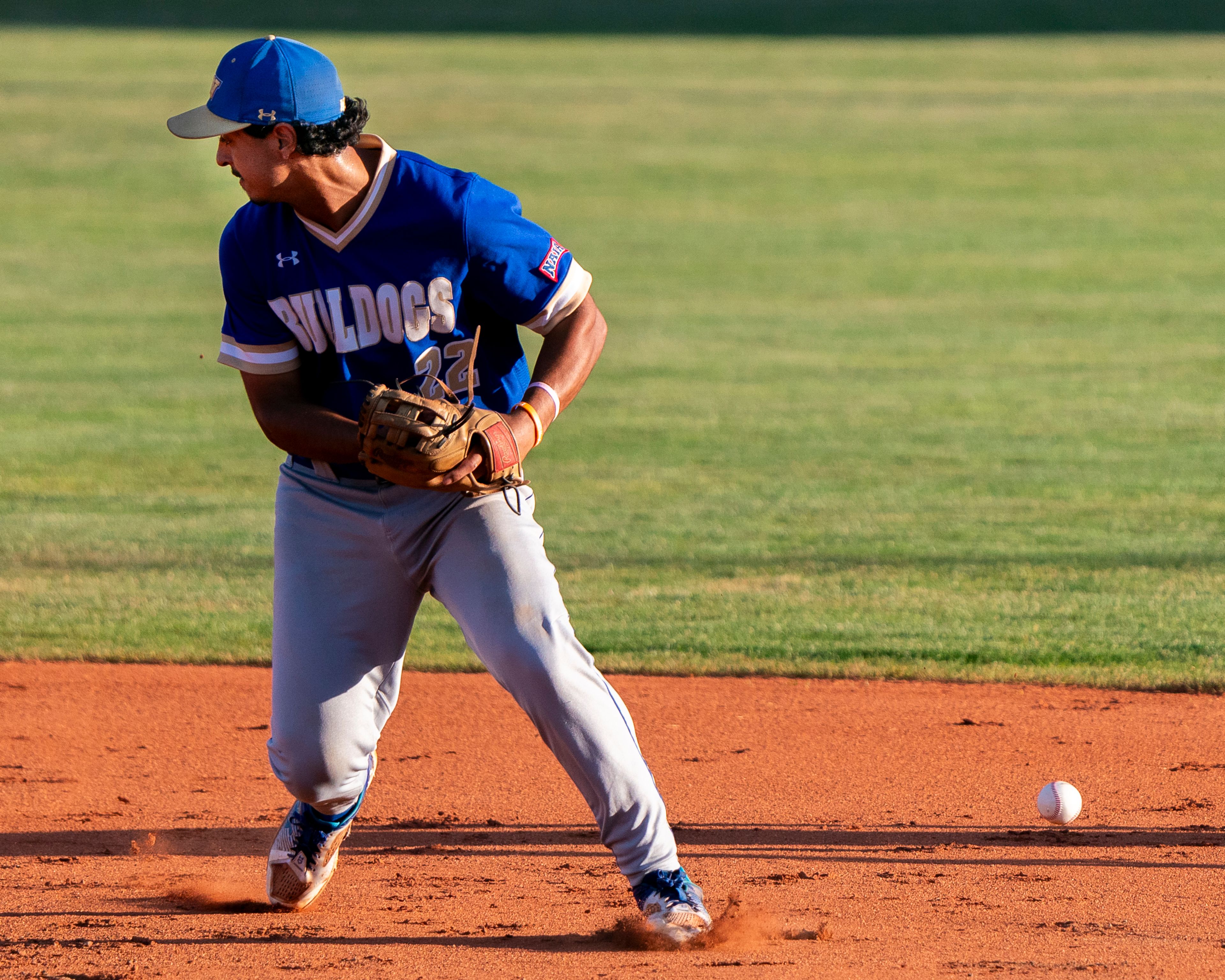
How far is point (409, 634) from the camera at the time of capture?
414 centimetres

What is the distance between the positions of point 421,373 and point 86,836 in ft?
6.59

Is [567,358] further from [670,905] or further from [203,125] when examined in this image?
[670,905]

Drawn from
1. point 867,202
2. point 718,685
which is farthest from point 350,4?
point 718,685

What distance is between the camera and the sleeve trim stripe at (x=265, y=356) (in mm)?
3992

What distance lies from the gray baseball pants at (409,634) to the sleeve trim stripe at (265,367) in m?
0.24

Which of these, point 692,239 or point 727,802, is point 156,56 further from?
point 727,802

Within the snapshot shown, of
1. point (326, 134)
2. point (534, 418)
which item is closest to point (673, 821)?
point (534, 418)

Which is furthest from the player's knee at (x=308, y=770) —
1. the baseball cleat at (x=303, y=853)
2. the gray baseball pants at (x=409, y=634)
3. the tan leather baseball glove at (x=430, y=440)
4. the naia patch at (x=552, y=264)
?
the naia patch at (x=552, y=264)

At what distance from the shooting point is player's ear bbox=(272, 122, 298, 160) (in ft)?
12.3

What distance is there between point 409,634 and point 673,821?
1.32 meters

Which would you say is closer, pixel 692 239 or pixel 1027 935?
pixel 1027 935

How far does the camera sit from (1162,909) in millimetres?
4258

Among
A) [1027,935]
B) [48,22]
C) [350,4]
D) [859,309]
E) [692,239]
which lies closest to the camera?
[1027,935]

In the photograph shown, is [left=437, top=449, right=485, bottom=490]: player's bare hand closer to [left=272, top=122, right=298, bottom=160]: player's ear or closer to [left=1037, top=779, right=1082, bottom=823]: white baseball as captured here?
[left=272, top=122, right=298, bottom=160]: player's ear
